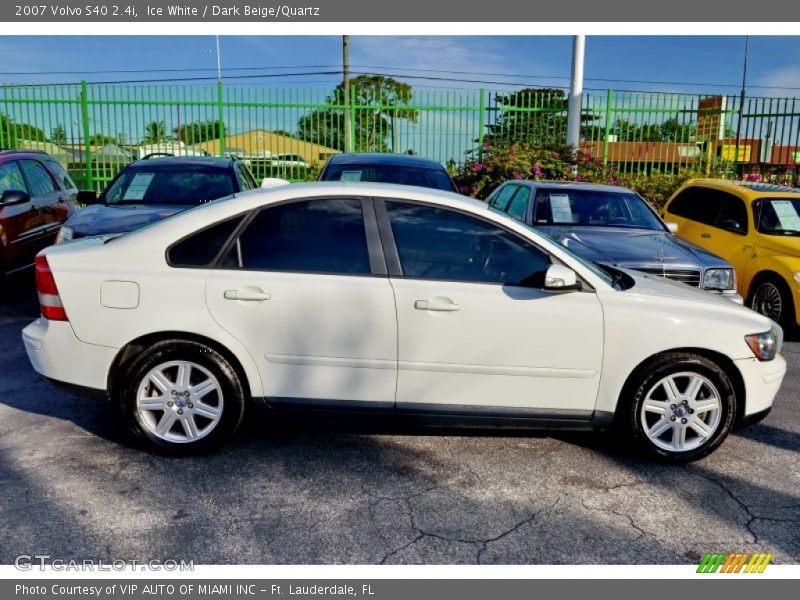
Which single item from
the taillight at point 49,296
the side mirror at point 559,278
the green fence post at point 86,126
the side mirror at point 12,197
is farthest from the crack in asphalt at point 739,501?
the green fence post at point 86,126

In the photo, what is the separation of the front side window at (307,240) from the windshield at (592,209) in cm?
420

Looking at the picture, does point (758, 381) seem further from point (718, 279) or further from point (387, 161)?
point (387, 161)

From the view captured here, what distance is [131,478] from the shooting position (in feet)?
13.0

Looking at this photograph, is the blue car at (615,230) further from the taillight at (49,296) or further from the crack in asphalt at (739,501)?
the taillight at (49,296)

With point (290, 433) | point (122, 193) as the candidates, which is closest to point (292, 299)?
point (290, 433)

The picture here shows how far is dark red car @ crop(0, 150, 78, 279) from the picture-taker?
25.8 ft

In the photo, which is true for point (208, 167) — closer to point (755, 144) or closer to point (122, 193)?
point (122, 193)

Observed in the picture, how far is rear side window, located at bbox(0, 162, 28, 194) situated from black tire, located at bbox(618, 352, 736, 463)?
6.98 m

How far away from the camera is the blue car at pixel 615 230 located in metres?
6.66

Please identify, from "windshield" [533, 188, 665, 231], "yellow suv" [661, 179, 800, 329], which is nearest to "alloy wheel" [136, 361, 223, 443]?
"windshield" [533, 188, 665, 231]

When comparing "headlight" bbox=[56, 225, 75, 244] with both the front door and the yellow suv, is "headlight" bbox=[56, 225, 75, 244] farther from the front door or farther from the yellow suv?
the yellow suv

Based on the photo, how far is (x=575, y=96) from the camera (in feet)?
52.1
